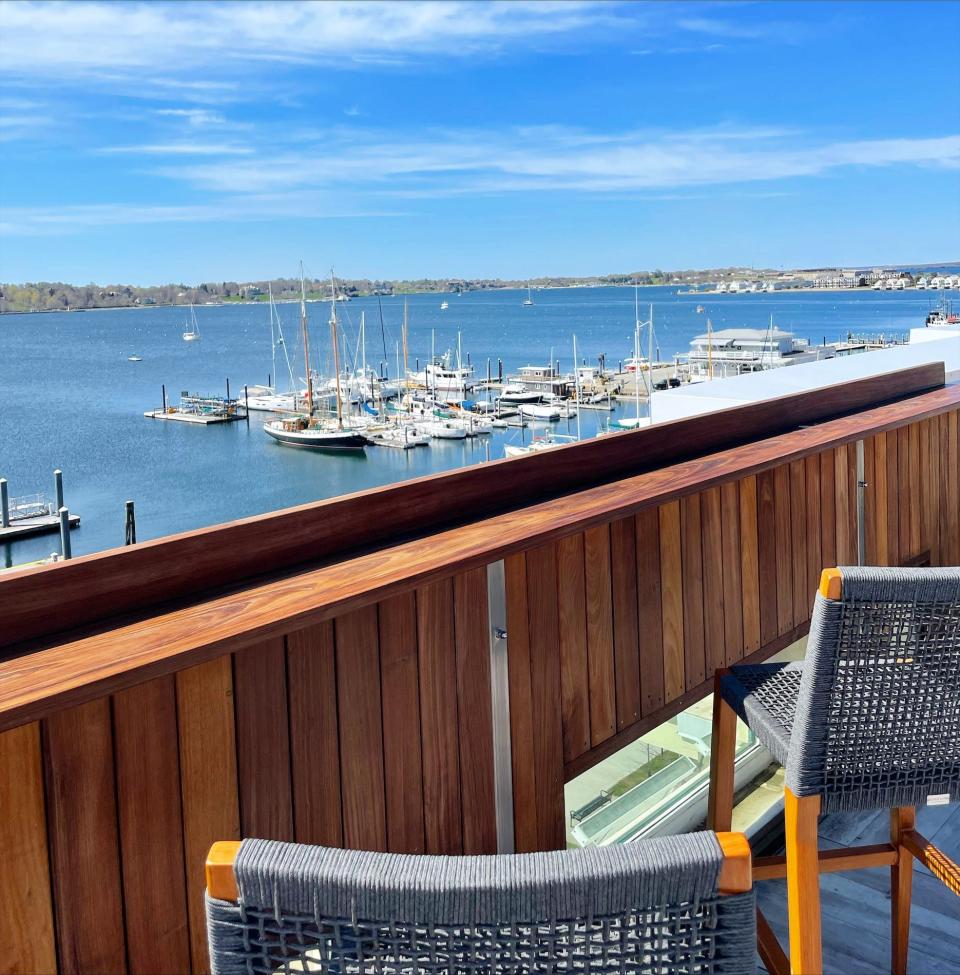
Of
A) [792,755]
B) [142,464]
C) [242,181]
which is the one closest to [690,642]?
[792,755]

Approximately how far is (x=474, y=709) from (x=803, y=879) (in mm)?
521

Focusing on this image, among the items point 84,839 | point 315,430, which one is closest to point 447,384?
point 315,430

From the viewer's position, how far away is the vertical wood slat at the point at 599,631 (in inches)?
65.9

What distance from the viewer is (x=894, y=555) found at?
263 cm

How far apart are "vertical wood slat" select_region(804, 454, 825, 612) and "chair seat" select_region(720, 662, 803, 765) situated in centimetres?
75

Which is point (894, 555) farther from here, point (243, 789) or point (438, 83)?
point (438, 83)

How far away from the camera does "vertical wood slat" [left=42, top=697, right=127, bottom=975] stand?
98 cm

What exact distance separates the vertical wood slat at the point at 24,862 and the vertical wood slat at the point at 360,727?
0.40 metres

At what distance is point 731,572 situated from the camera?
2.02 metres

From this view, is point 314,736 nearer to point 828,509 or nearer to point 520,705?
point 520,705

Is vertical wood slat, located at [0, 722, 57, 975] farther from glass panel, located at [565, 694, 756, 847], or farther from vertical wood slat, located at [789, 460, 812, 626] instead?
vertical wood slat, located at [789, 460, 812, 626]

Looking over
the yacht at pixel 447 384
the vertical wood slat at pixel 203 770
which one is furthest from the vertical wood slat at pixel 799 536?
the yacht at pixel 447 384

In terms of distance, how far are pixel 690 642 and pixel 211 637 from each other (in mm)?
1161

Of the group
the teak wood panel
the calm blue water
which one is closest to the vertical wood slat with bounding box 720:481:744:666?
the teak wood panel
